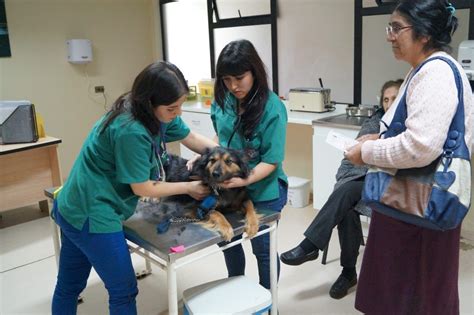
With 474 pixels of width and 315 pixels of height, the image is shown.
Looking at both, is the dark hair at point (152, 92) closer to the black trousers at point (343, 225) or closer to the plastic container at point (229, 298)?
the plastic container at point (229, 298)

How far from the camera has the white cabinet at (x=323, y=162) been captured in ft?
11.3

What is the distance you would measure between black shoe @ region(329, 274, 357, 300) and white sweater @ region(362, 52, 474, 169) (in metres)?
1.28

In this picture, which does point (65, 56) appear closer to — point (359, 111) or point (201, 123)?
point (201, 123)

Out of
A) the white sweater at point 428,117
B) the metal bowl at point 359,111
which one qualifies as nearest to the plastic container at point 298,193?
the metal bowl at point 359,111

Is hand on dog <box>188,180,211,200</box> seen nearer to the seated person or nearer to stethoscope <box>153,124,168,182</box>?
stethoscope <box>153,124,168,182</box>

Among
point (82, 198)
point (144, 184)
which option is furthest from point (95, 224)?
point (144, 184)

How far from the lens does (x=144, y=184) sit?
161cm

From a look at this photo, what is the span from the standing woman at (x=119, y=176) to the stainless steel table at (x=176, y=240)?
11 cm

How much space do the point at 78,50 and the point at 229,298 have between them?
3.82 m

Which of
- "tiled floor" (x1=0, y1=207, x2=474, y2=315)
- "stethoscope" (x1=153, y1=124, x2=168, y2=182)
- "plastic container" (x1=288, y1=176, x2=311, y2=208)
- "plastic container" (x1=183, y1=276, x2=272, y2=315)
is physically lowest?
"tiled floor" (x1=0, y1=207, x2=474, y2=315)

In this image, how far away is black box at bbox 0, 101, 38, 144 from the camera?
356cm

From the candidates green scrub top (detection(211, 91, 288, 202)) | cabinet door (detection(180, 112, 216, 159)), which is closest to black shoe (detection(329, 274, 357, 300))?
green scrub top (detection(211, 91, 288, 202))

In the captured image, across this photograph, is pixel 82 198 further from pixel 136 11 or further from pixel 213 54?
pixel 136 11

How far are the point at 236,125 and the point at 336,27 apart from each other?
2.44 m
